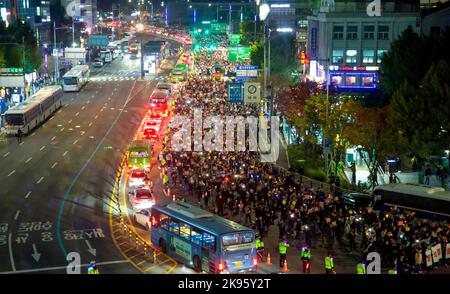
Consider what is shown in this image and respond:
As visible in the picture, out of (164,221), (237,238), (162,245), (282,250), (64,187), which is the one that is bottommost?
(64,187)

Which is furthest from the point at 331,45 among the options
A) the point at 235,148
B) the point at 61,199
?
the point at 61,199

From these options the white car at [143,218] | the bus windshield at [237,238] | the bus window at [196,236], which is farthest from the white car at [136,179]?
the bus windshield at [237,238]

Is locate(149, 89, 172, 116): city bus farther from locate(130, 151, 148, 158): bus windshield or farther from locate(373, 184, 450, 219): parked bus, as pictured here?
locate(373, 184, 450, 219): parked bus

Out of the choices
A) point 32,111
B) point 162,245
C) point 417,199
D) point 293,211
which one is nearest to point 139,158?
point 293,211

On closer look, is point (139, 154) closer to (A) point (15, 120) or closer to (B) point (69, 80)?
(A) point (15, 120)

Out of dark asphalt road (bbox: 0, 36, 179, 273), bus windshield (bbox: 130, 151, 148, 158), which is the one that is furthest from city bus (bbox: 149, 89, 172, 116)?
bus windshield (bbox: 130, 151, 148, 158)
